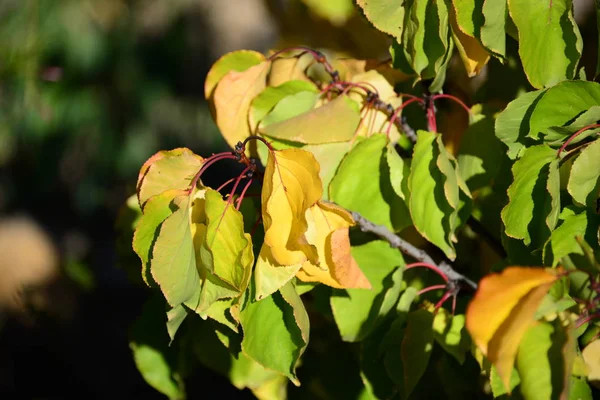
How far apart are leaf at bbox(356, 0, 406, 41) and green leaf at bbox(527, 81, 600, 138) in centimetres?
14

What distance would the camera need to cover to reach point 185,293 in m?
0.50

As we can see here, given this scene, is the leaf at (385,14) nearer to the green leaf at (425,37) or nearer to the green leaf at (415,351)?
the green leaf at (425,37)

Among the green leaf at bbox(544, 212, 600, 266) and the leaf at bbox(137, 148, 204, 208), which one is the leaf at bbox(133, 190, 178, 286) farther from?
the green leaf at bbox(544, 212, 600, 266)

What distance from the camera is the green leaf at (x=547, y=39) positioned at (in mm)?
522

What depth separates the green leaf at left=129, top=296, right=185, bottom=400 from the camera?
72cm

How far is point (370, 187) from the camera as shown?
616 mm

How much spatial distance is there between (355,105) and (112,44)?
1.93 meters

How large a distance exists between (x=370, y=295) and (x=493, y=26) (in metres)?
0.26

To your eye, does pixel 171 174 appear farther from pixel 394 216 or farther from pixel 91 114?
pixel 91 114

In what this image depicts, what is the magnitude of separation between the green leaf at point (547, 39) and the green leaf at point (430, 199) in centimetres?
10

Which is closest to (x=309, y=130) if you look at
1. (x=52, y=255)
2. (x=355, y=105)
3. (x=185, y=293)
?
(x=355, y=105)

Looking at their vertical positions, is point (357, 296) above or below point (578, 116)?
below

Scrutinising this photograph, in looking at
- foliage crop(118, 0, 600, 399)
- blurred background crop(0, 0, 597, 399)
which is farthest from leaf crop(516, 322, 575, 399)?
blurred background crop(0, 0, 597, 399)

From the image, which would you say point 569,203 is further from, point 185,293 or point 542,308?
point 185,293
